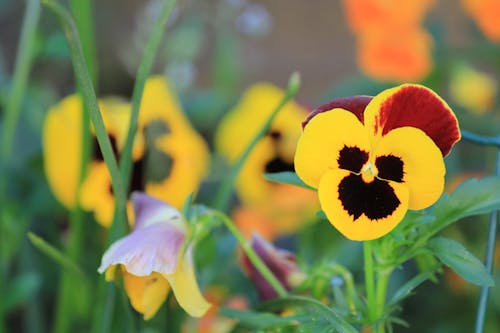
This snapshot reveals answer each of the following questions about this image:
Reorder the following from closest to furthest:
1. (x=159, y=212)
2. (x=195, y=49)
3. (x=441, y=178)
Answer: (x=441, y=178) → (x=159, y=212) → (x=195, y=49)

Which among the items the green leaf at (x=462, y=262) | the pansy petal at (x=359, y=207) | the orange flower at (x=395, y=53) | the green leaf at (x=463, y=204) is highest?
the pansy petal at (x=359, y=207)

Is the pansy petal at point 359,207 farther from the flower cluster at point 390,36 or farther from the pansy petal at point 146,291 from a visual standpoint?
the flower cluster at point 390,36

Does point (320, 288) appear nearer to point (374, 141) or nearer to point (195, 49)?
point (374, 141)

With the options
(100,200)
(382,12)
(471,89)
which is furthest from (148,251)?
(471,89)

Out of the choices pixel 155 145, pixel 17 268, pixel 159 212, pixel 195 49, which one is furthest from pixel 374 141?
pixel 195 49

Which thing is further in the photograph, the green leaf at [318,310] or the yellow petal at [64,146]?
the yellow petal at [64,146]

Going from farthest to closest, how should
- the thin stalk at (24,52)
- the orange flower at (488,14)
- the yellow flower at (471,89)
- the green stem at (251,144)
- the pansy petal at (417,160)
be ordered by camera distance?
the yellow flower at (471,89), the orange flower at (488,14), the thin stalk at (24,52), the green stem at (251,144), the pansy petal at (417,160)

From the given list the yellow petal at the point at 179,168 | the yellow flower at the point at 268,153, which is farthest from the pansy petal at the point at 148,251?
the yellow flower at the point at 268,153
